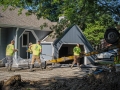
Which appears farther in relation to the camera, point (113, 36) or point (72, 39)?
point (72, 39)

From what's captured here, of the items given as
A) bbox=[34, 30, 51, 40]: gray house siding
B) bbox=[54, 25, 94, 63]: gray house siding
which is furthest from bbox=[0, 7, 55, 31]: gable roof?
bbox=[54, 25, 94, 63]: gray house siding

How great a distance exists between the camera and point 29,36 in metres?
21.3

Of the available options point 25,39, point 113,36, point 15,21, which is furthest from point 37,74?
point 25,39

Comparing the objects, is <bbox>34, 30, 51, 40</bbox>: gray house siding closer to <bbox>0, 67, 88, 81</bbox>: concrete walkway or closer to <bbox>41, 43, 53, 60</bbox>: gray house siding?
<bbox>41, 43, 53, 60</bbox>: gray house siding

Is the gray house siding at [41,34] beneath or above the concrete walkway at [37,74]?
above

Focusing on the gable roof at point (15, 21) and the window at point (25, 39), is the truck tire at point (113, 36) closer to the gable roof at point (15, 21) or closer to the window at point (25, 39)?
the gable roof at point (15, 21)

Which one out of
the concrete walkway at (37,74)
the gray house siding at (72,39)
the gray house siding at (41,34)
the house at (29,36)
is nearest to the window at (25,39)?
the house at (29,36)

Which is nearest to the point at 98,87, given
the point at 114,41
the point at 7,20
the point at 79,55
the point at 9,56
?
the point at 114,41

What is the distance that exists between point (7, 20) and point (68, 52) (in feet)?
32.0

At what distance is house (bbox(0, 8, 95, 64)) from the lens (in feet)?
60.9

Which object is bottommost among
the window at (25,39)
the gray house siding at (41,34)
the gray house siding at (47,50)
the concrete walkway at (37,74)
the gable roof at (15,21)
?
the concrete walkway at (37,74)

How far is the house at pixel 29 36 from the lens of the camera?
731 inches

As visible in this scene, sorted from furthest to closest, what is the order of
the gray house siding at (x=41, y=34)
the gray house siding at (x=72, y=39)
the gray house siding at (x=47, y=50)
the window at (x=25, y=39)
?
the gray house siding at (x=41, y=34)
the gray house siding at (x=47, y=50)
the gray house siding at (x=72, y=39)
the window at (x=25, y=39)

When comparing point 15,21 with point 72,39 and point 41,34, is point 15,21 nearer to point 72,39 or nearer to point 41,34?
point 41,34
